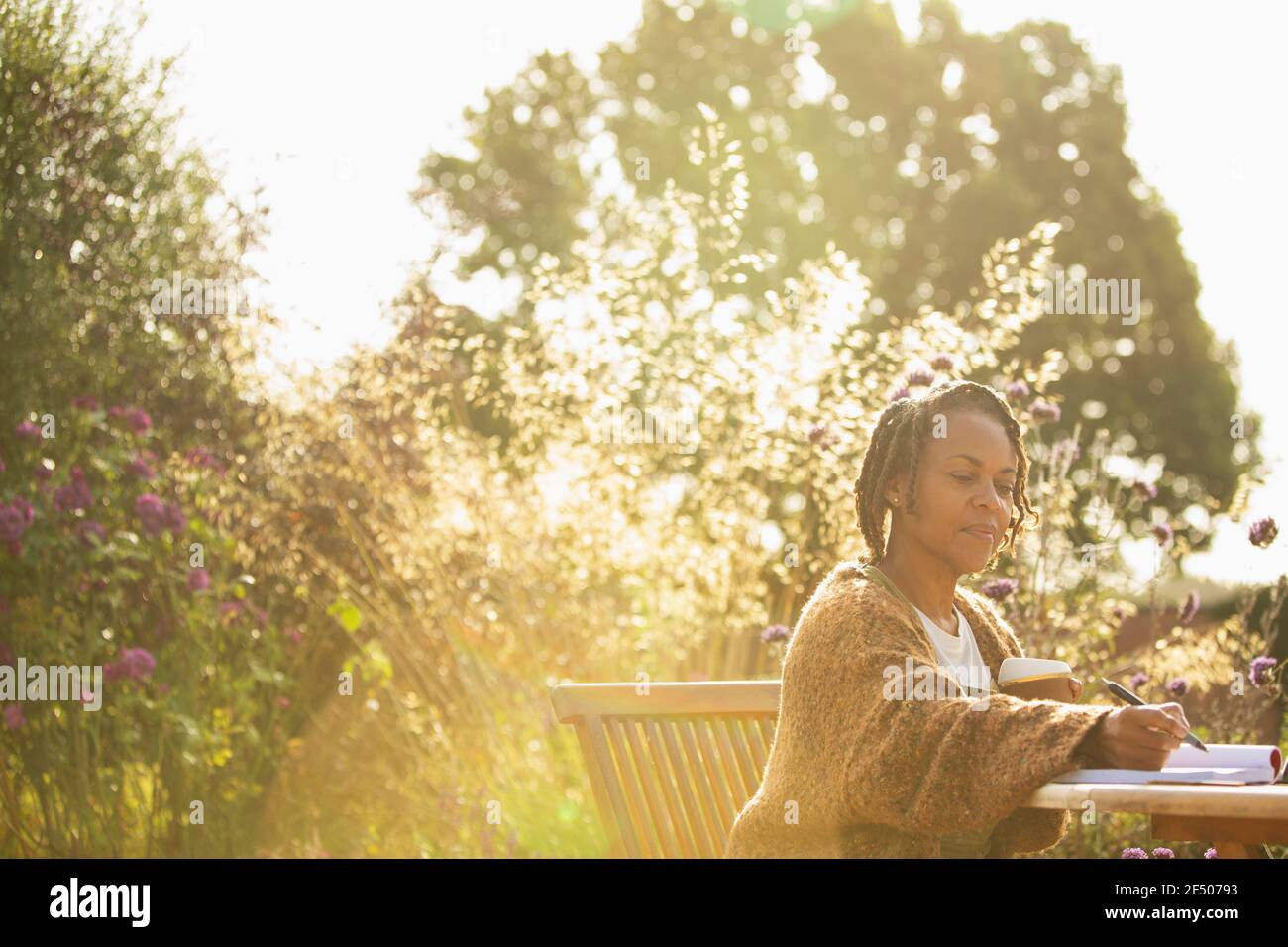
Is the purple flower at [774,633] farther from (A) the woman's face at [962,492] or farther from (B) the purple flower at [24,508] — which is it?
(B) the purple flower at [24,508]

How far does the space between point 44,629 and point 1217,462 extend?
14.2m

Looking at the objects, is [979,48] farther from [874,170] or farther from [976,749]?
[976,749]

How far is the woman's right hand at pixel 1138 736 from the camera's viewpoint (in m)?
1.91

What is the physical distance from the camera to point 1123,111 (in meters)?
16.5

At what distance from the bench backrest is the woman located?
0.33 m

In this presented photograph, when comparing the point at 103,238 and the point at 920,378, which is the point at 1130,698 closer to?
the point at 920,378

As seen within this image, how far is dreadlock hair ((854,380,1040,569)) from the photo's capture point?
→ 247 centimetres

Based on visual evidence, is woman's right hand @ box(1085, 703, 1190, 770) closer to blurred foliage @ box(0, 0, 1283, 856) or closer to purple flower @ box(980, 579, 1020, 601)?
purple flower @ box(980, 579, 1020, 601)

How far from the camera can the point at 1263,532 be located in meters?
3.68

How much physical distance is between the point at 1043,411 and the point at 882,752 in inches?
86.3

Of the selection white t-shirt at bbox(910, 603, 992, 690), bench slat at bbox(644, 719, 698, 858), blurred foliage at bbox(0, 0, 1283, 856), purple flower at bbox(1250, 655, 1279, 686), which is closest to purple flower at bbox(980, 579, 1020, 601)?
blurred foliage at bbox(0, 0, 1283, 856)

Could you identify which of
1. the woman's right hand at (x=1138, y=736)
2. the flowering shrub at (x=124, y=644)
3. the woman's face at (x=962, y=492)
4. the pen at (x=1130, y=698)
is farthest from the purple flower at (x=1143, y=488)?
the flowering shrub at (x=124, y=644)
